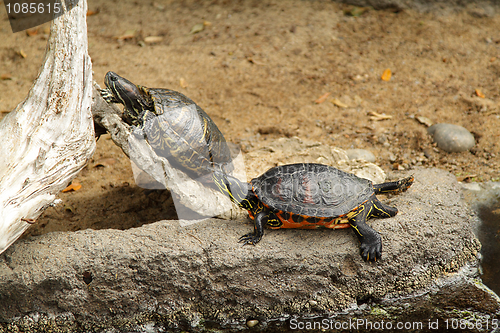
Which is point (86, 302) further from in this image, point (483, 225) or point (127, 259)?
point (483, 225)

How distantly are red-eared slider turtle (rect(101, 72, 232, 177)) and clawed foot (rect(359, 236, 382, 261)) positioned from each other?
1.81 meters

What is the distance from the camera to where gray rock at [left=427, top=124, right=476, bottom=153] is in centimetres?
548

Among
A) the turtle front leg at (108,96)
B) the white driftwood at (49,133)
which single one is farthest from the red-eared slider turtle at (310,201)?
the turtle front leg at (108,96)

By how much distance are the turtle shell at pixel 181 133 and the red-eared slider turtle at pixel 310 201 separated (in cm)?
47

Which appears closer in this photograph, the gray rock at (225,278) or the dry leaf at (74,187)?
the gray rock at (225,278)

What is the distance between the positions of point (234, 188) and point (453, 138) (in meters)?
3.63

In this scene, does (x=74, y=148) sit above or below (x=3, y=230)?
above

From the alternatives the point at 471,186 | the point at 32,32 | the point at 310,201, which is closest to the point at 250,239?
the point at 310,201

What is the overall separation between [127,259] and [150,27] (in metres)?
6.39

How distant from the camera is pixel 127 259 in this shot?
3434 mm

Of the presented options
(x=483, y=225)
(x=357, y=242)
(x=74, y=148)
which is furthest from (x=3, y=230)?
(x=483, y=225)

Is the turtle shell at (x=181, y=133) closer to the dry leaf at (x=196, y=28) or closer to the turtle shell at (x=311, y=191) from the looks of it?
the turtle shell at (x=311, y=191)

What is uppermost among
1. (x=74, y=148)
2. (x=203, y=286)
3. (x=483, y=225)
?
(x=74, y=148)

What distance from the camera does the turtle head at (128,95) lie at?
429cm
